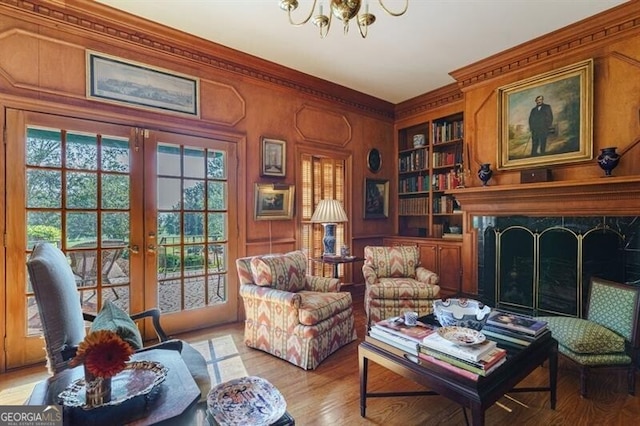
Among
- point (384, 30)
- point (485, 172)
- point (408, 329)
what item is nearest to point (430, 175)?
point (485, 172)

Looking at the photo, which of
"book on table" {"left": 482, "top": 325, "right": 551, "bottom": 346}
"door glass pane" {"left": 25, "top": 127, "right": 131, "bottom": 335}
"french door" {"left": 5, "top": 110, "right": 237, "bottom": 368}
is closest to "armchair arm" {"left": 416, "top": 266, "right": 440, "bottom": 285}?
"book on table" {"left": 482, "top": 325, "right": 551, "bottom": 346}

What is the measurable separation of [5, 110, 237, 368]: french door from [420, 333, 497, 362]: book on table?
239 cm

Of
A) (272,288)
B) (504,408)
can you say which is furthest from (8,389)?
(504,408)

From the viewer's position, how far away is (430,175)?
15.5 ft

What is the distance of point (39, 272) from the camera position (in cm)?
134

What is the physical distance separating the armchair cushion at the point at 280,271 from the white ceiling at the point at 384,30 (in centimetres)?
211

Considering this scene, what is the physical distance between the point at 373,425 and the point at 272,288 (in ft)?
4.38

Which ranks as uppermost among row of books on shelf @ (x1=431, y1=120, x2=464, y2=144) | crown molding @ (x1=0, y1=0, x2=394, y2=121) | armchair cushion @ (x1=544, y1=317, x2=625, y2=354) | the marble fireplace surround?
crown molding @ (x1=0, y1=0, x2=394, y2=121)

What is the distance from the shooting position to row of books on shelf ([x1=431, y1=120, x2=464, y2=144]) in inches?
174

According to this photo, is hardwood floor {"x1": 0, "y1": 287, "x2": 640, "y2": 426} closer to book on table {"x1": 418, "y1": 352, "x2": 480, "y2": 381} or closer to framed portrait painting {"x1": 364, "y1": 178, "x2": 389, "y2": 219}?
book on table {"x1": 418, "y1": 352, "x2": 480, "y2": 381}

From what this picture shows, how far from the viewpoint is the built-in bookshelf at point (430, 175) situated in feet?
14.8

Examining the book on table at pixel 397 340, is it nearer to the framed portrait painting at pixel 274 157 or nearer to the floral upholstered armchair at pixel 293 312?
the floral upholstered armchair at pixel 293 312

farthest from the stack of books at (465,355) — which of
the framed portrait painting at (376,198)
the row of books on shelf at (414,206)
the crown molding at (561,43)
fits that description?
the row of books on shelf at (414,206)

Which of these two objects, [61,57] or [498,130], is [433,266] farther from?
[61,57]
